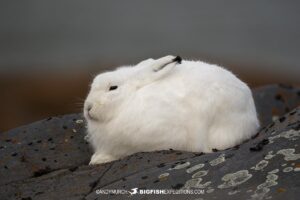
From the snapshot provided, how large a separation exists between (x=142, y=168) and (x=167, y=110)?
0.60 m

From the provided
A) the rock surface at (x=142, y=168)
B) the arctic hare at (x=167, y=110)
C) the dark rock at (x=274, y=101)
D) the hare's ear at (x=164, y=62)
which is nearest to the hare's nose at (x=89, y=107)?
the arctic hare at (x=167, y=110)

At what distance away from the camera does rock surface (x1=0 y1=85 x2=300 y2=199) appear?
12.2 ft

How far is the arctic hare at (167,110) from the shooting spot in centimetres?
491

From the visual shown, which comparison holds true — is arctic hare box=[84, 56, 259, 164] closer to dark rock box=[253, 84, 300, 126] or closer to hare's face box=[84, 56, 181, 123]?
hare's face box=[84, 56, 181, 123]

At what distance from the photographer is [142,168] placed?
4477mm

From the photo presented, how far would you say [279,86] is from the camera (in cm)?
715

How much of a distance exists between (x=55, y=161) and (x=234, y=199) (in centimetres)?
216

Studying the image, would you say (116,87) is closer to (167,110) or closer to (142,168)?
(167,110)

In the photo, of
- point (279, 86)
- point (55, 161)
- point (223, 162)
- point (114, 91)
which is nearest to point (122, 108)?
point (114, 91)

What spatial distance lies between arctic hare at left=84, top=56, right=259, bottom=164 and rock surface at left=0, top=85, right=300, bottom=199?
220 millimetres

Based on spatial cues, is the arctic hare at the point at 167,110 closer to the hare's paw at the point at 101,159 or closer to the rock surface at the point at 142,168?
the hare's paw at the point at 101,159

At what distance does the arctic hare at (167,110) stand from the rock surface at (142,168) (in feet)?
0.72

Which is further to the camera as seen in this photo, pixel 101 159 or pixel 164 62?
pixel 164 62

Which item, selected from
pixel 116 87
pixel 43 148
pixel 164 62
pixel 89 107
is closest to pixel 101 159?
pixel 89 107
